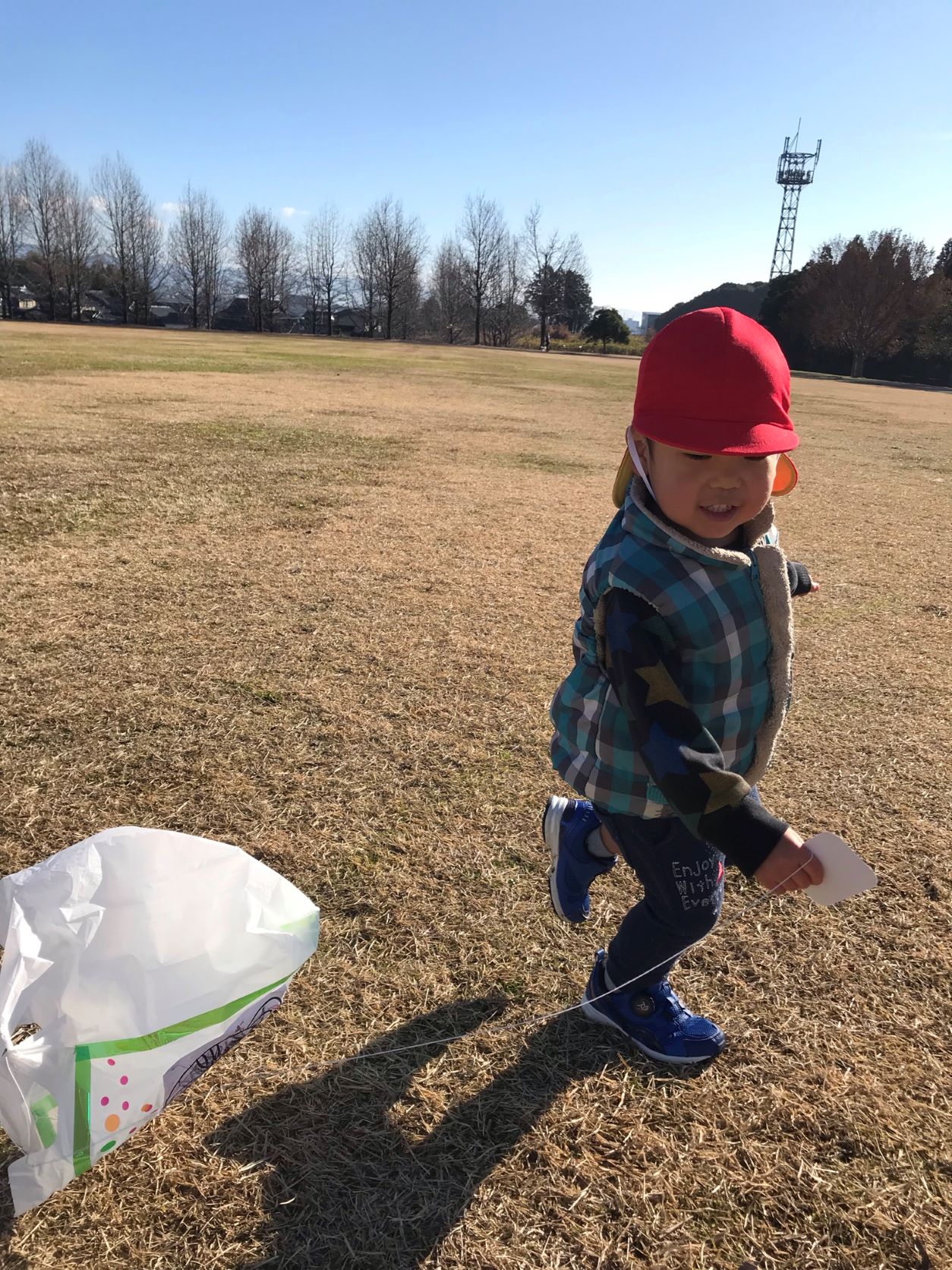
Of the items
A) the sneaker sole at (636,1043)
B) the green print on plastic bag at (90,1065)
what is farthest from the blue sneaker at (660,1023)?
the green print on plastic bag at (90,1065)

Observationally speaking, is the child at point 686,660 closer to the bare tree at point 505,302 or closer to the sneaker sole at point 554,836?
the sneaker sole at point 554,836

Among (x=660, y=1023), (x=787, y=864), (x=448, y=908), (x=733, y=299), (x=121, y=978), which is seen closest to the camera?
(x=787, y=864)

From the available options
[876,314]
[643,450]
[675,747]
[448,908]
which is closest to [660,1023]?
[448,908]

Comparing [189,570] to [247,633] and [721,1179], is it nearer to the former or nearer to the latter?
[247,633]

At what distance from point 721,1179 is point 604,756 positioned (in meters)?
0.79

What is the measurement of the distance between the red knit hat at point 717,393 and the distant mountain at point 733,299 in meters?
58.3

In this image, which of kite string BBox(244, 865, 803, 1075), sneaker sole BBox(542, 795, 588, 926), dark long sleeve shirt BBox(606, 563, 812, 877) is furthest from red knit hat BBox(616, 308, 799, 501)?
sneaker sole BBox(542, 795, 588, 926)

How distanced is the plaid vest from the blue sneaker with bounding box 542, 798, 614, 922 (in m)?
0.35

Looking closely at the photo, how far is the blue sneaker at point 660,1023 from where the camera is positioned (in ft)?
5.88

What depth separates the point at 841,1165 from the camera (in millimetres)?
1579

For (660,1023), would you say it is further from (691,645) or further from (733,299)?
(733,299)

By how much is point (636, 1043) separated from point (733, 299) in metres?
64.9

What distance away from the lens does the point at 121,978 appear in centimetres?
148

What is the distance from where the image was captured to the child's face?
148 centimetres
